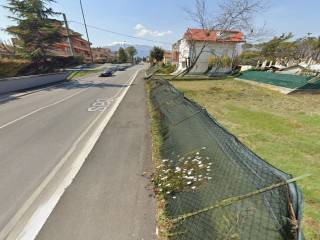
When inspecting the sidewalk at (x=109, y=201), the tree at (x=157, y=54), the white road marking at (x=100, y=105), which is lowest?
the tree at (x=157, y=54)

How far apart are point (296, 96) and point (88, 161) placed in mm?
15177

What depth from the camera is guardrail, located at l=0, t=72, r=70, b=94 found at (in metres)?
16.9

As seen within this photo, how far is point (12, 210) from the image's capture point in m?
3.64

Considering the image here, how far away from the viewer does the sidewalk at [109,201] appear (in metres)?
3.11

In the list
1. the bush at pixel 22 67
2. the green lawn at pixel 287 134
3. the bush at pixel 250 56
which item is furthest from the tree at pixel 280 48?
the bush at pixel 22 67

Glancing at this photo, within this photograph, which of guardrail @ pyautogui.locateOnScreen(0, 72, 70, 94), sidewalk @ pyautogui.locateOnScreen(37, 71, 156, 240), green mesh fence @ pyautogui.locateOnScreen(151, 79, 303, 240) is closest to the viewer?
green mesh fence @ pyautogui.locateOnScreen(151, 79, 303, 240)

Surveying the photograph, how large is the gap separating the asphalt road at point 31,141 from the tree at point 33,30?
58.1ft

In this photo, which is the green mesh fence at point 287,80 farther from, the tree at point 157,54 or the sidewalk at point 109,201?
the tree at point 157,54

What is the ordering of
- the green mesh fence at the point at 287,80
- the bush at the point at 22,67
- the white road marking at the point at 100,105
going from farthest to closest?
1. the bush at the point at 22,67
2. the green mesh fence at the point at 287,80
3. the white road marking at the point at 100,105

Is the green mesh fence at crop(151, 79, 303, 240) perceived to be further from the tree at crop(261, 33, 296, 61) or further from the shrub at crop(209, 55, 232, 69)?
the tree at crop(261, 33, 296, 61)

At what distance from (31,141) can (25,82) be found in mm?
15678

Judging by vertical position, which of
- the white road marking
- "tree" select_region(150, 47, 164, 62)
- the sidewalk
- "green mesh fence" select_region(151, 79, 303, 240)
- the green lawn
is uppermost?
"green mesh fence" select_region(151, 79, 303, 240)

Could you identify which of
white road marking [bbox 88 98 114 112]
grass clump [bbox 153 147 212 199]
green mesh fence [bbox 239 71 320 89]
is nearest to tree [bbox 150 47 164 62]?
green mesh fence [bbox 239 71 320 89]

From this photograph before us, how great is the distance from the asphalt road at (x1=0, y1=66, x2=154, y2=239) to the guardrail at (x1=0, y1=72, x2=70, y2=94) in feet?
19.4
